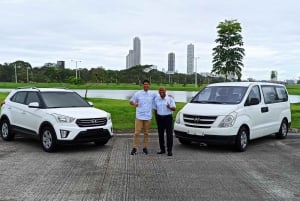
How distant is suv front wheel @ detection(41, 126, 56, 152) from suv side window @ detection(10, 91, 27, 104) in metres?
1.69

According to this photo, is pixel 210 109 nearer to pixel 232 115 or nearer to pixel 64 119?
pixel 232 115

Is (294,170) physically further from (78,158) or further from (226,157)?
(78,158)

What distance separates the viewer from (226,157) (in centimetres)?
948

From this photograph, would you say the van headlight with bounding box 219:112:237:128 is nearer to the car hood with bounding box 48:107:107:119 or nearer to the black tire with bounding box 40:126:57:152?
the car hood with bounding box 48:107:107:119

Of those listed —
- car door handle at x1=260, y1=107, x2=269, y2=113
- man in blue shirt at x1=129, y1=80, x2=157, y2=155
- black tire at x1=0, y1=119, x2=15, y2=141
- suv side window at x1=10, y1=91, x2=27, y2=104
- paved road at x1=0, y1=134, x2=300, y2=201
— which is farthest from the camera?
black tire at x1=0, y1=119, x2=15, y2=141

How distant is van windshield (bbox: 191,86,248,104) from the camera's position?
10933 mm

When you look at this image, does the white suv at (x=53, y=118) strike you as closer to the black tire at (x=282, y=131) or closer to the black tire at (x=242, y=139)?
the black tire at (x=242, y=139)

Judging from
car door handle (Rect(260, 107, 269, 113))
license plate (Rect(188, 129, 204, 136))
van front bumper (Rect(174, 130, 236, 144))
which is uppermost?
car door handle (Rect(260, 107, 269, 113))

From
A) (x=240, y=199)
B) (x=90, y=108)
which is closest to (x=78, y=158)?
(x=90, y=108)

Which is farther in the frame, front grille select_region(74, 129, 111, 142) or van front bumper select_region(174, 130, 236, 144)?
van front bumper select_region(174, 130, 236, 144)

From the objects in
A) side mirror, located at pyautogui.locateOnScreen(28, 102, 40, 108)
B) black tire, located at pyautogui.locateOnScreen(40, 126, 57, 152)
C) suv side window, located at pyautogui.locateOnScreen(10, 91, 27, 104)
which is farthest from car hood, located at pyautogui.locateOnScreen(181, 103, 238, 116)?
suv side window, located at pyautogui.locateOnScreen(10, 91, 27, 104)

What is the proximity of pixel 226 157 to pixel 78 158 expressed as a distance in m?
3.34

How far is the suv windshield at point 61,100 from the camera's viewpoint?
424 inches

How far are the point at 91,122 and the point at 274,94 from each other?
5.78 m
